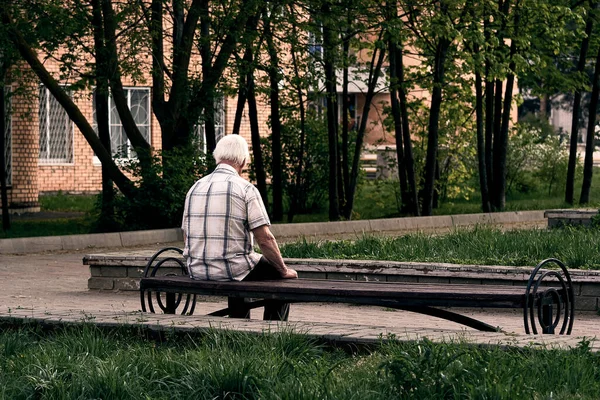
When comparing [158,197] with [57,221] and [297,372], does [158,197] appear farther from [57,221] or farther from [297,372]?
[297,372]

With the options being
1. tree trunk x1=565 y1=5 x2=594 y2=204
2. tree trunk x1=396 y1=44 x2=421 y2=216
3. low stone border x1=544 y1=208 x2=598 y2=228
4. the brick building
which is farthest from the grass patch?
tree trunk x1=565 y1=5 x2=594 y2=204

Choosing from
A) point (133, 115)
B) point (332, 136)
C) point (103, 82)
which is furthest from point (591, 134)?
point (133, 115)

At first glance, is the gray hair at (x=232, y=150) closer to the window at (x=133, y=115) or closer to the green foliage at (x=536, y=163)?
the green foliage at (x=536, y=163)

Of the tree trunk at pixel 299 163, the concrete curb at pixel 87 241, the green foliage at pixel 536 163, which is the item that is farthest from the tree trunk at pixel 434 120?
the green foliage at pixel 536 163

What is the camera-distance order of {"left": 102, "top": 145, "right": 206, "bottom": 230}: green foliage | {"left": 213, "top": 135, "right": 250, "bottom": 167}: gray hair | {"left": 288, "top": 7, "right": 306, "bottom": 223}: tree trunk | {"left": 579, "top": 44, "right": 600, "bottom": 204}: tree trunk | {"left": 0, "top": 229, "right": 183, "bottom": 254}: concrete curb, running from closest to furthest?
{"left": 213, "top": 135, "right": 250, "bottom": 167}: gray hair
{"left": 0, "top": 229, "right": 183, "bottom": 254}: concrete curb
{"left": 102, "top": 145, "right": 206, "bottom": 230}: green foliage
{"left": 288, "top": 7, "right": 306, "bottom": 223}: tree trunk
{"left": 579, "top": 44, "right": 600, "bottom": 204}: tree trunk

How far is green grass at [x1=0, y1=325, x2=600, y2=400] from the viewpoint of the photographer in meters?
5.69

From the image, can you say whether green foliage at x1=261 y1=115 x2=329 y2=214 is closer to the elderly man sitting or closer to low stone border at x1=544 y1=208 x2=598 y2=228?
low stone border at x1=544 y1=208 x2=598 y2=228

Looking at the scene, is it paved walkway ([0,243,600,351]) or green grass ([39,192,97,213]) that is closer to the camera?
paved walkway ([0,243,600,351])

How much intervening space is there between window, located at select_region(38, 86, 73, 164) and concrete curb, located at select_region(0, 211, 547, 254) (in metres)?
14.2

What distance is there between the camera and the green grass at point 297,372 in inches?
224

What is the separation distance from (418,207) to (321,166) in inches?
89.5

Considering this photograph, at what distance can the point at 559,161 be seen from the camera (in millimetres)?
34562

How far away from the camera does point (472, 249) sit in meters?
12.4

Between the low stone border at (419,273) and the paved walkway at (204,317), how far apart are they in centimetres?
19
